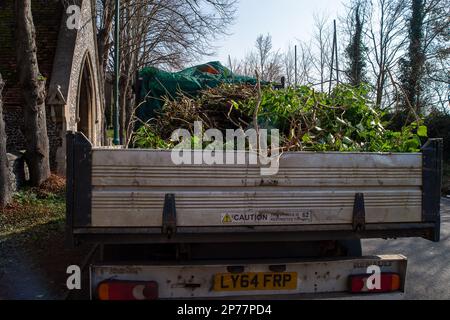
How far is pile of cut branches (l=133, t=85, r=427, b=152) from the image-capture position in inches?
148

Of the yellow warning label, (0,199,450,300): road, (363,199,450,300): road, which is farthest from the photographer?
(363,199,450,300): road

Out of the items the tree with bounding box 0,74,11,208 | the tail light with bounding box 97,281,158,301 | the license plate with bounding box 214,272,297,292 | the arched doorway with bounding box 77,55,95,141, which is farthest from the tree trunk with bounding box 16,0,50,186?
the license plate with bounding box 214,272,297,292

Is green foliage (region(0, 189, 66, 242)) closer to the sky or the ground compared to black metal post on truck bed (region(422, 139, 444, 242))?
closer to the ground

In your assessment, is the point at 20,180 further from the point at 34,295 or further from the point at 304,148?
the point at 304,148

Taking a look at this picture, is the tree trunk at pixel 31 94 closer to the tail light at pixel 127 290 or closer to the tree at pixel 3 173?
the tree at pixel 3 173

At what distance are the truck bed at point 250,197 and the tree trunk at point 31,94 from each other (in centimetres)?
766

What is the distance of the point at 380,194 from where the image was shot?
322 centimetres

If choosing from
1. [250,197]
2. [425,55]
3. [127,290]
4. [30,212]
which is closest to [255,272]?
[250,197]

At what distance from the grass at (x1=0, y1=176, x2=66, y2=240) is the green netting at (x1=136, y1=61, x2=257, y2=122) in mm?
2776

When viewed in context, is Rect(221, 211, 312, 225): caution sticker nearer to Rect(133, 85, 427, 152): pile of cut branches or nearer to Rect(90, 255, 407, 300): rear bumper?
Rect(90, 255, 407, 300): rear bumper

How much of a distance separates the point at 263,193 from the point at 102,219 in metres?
1.08

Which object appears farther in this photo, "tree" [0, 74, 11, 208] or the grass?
"tree" [0, 74, 11, 208]

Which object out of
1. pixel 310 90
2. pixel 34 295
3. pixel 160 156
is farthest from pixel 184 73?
pixel 160 156

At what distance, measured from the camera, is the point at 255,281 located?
3.29 meters
